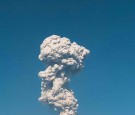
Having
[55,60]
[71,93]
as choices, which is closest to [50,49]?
[55,60]

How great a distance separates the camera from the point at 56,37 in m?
145

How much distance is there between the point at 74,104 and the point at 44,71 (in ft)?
34.9

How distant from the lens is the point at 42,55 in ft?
474

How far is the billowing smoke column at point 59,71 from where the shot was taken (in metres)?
141

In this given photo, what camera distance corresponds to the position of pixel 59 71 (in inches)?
5650

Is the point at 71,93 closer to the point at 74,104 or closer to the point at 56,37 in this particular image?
the point at 74,104

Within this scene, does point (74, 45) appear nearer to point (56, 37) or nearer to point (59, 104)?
point (56, 37)

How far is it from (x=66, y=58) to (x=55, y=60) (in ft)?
Answer: 8.86

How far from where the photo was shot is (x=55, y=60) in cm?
14275

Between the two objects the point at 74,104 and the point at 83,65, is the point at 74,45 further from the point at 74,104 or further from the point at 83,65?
the point at 74,104

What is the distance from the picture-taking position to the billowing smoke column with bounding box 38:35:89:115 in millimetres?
141000

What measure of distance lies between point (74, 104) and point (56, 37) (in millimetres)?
16597

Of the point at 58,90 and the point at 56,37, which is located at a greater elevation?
the point at 56,37

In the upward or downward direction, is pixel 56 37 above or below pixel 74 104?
above
